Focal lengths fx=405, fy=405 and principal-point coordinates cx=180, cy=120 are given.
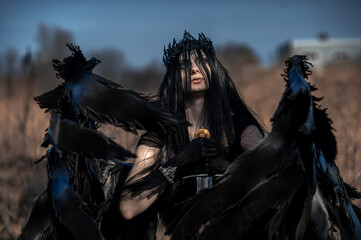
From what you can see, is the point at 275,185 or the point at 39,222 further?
the point at 39,222

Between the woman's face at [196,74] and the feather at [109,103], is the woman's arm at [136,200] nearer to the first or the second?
the feather at [109,103]

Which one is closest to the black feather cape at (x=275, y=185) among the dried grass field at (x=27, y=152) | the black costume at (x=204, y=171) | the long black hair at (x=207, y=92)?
the black costume at (x=204, y=171)

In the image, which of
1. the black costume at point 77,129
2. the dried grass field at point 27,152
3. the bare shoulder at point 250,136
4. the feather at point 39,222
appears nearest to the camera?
the black costume at point 77,129

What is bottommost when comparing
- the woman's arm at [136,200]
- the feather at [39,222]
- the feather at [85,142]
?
the feather at [39,222]

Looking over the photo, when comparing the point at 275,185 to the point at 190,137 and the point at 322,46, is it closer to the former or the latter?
the point at 190,137

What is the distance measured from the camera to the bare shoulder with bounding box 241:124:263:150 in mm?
2173

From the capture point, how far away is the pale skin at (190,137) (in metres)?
2.06

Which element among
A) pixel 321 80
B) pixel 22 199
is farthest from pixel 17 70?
pixel 321 80

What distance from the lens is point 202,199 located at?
67.5 inches

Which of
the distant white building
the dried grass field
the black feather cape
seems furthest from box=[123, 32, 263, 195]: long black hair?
the distant white building

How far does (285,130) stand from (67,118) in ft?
3.18

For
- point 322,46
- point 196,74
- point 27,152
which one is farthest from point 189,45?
point 322,46

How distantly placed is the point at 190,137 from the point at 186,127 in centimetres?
7

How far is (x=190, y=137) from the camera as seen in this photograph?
238 centimetres
